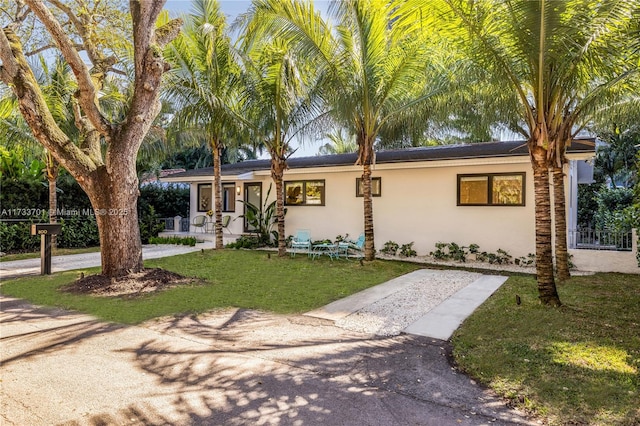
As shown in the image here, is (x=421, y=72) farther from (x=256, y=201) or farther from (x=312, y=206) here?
(x=256, y=201)

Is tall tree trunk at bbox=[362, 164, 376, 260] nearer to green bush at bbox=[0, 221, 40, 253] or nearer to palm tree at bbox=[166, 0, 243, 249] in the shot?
palm tree at bbox=[166, 0, 243, 249]

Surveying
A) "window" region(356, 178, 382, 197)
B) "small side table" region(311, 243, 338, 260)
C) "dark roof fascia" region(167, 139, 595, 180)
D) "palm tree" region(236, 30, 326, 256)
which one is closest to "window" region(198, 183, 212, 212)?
"dark roof fascia" region(167, 139, 595, 180)

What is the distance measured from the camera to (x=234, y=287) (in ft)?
30.2

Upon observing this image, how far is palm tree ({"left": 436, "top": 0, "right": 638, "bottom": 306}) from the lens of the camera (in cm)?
630

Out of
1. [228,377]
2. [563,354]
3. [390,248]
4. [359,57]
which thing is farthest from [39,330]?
[390,248]

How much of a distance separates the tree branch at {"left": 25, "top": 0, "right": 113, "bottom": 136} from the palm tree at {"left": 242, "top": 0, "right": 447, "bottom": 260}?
481 centimetres

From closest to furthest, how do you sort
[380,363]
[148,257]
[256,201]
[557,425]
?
[557,425], [380,363], [148,257], [256,201]

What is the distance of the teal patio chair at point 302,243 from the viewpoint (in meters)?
14.4

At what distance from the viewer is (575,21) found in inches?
249

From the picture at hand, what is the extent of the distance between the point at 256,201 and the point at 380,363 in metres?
16.3

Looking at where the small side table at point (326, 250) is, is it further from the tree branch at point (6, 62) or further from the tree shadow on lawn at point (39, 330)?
the tree branch at point (6, 62)

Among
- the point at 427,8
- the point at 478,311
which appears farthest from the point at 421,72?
the point at 478,311

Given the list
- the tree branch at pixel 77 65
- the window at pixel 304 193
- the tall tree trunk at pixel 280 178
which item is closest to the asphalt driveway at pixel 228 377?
the tree branch at pixel 77 65

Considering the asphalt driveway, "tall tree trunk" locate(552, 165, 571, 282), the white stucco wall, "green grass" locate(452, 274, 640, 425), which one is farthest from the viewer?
the white stucco wall
